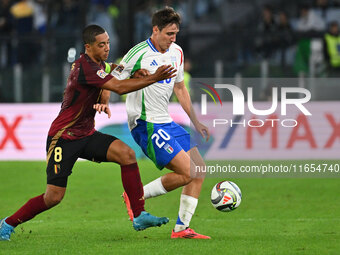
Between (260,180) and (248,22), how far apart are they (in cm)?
797

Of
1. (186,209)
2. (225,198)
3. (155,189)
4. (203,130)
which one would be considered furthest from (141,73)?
(225,198)

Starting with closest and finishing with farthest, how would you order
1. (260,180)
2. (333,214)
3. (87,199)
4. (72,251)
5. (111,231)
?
1. (72,251)
2. (111,231)
3. (333,214)
4. (87,199)
5. (260,180)

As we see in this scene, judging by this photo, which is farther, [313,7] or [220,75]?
[313,7]

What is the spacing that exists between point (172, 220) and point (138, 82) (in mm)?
2739

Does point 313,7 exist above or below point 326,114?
above

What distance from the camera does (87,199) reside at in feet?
38.6

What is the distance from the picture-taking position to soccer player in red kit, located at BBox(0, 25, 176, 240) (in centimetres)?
777

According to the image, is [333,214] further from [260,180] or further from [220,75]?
[220,75]

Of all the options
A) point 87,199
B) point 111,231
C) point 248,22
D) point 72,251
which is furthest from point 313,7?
point 72,251

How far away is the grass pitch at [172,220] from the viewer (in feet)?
25.0

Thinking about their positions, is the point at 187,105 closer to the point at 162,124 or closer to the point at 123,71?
the point at 162,124

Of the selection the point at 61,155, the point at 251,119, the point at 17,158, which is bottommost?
the point at 17,158

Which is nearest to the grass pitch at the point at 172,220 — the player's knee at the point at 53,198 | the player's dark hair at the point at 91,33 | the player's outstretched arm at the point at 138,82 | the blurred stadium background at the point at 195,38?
the player's knee at the point at 53,198

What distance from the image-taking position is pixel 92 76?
765 centimetres
